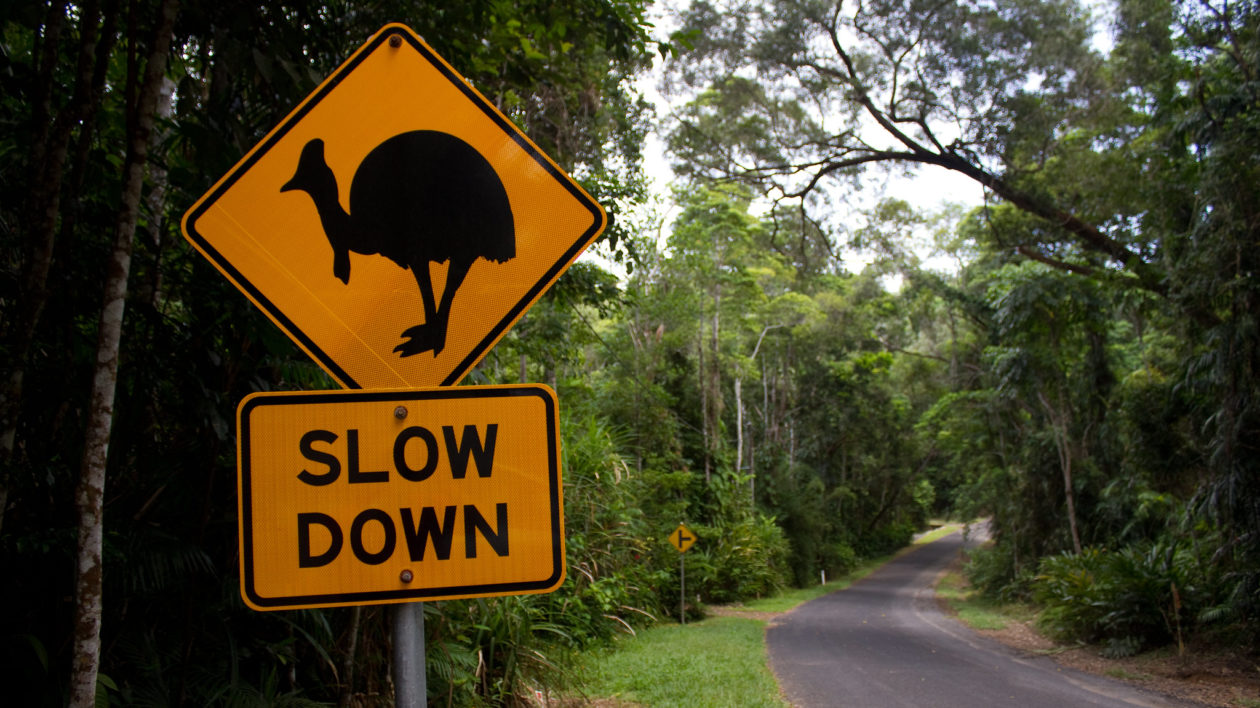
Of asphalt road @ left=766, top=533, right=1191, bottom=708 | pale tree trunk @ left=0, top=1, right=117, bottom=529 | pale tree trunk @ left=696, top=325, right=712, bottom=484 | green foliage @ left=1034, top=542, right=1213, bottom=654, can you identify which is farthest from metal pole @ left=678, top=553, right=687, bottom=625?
pale tree trunk @ left=0, top=1, right=117, bottom=529

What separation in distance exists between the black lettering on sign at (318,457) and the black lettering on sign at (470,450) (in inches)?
8.5

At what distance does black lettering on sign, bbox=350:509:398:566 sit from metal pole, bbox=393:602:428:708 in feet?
0.33

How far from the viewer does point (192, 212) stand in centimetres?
181

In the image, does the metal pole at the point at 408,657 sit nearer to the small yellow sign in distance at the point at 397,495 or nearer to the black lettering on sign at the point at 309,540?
the small yellow sign in distance at the point at 397,495

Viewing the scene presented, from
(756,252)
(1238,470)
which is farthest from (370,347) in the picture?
(756,252)

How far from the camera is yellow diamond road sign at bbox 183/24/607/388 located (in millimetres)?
1832

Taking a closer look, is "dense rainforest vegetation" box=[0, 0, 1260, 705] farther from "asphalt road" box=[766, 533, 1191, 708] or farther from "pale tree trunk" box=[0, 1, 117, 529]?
"asphalt road" box=[766, 533, 1191, 708]

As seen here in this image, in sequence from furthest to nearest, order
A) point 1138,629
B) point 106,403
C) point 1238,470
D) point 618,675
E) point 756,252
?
point 756,252 < point 1138,629 < point 1238,470 < point 618,675 < point 106,403

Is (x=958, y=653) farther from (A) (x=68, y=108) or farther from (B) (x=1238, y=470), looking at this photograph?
(A) (x=68, y=108)

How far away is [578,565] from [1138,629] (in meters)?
9.40

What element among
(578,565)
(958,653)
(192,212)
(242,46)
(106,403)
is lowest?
(958,653)

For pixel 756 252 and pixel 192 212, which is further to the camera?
pixel 756 252

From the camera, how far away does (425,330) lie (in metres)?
1.85

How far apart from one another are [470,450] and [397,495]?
166 mm
